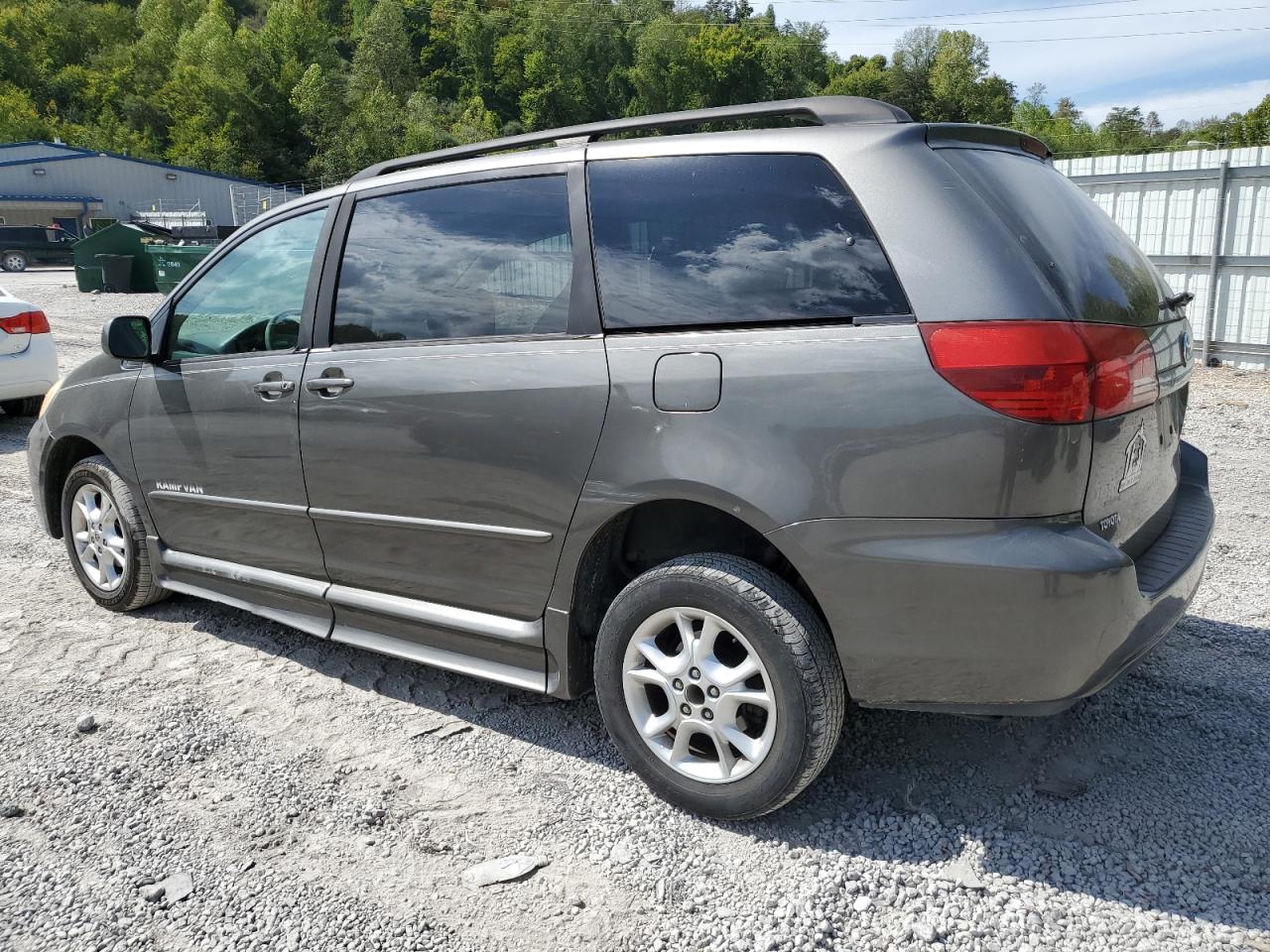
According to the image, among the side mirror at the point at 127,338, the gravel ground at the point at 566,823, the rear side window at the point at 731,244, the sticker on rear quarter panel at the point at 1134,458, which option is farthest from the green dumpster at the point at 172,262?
the sticker on rear quarter panel at the point at 1134,458

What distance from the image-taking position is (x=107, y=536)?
452cm

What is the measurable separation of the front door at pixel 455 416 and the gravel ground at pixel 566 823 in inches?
14.4

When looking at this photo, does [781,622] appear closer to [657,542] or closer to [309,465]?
[657,542]

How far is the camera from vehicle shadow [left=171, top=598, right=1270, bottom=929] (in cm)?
253

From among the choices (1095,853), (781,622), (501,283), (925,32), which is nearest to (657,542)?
(781,622)

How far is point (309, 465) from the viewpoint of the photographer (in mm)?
3521

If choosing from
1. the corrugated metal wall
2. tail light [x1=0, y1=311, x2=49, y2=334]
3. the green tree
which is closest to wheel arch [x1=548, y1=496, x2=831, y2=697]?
tail light [x1=0, y1=311, x2=49, y2=334]

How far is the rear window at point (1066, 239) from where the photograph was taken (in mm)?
2455

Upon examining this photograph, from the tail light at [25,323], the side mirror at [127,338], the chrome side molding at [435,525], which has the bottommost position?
the chrome side molding at [435,525]

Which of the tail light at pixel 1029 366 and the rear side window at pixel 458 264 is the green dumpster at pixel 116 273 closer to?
the rear side window at pixel 458 264

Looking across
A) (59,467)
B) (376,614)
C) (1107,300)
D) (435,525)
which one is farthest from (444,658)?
(59,467)

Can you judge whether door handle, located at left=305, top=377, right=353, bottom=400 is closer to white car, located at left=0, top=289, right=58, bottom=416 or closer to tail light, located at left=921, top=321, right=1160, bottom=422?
tail light, located at left=921, top=321, right=1160, bottom=422

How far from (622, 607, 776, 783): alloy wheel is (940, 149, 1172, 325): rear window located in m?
1.21

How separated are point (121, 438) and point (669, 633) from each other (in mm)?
2788
